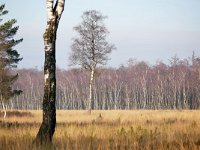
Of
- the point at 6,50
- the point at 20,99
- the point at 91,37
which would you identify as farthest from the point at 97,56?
the point at 20,99

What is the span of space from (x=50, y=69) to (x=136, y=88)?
77521 mm

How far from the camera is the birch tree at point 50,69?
8555 millimetres

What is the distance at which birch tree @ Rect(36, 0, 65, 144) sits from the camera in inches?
337

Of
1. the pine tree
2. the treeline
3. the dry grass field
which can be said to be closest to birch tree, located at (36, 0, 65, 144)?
the dry grass field

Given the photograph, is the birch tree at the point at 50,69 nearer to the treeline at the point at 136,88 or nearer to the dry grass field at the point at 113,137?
the dry grass field at the point at 113,137

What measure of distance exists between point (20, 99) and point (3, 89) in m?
69.1

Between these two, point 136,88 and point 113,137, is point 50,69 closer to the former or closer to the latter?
point 113,137

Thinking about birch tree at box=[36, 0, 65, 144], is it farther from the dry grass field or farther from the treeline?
the treeline

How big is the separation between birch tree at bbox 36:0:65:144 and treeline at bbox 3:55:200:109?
201 feet

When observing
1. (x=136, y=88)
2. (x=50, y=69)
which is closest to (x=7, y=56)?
(x=50, y=69)

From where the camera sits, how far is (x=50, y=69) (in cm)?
871

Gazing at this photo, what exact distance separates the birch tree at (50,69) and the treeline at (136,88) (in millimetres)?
61216

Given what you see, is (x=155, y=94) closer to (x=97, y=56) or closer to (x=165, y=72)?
(x=165, y=72)

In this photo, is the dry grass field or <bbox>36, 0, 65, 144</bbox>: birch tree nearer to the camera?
the dry grass field
